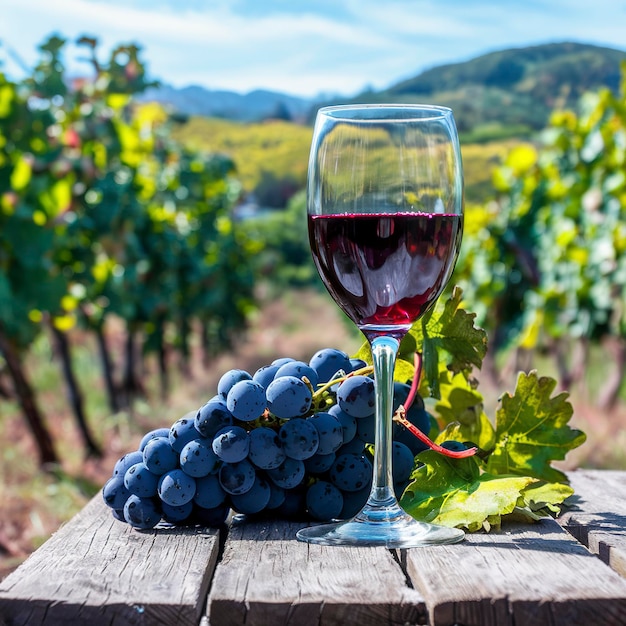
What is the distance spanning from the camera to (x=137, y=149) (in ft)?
24.3

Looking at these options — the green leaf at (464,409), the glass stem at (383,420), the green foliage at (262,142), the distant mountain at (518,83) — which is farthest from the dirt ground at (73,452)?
the green foliage at (262,142)

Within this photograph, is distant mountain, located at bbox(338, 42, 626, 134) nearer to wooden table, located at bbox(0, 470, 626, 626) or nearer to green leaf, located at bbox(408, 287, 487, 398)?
green leaf, located at bbox(408, 287, 487, 398)

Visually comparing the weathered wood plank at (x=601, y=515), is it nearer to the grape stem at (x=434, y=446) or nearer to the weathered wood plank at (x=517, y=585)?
the weathered wood plank at (x=517, y=585)

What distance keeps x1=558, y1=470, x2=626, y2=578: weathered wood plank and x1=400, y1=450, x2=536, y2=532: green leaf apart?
0.10 m

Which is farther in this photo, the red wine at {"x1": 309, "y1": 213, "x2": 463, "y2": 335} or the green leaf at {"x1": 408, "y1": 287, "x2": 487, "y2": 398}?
the green leaf at {"x1": 408, "y1": 287, "x2": 487, "y2": 398}

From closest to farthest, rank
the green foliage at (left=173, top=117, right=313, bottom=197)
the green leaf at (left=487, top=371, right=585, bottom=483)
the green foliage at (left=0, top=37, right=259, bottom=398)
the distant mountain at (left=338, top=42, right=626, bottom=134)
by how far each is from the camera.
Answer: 1. the green leaf at (left=487, top=371, right=585, bottom=483)
2. the green foliage at (left=0, top=37, right=259, bottom=398)
3. the distant mountain at (left=338, top=42, right=626, bottom=134)
4. the green foliage at (left=173, top=117, right=313, bottom=197)

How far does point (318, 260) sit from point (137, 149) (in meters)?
6.40

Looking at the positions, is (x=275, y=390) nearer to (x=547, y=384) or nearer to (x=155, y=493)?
(x=155, y=493)

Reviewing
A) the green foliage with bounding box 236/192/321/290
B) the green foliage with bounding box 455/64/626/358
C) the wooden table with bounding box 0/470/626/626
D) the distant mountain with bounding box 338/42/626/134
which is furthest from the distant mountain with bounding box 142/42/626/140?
the green foliage with bounding box 236/192/321/290

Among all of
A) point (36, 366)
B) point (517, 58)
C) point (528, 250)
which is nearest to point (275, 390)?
point (528, 250)

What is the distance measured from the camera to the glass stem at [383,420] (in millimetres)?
1226

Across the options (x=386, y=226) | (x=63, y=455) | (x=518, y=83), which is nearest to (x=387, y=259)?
(x=386, y=226)

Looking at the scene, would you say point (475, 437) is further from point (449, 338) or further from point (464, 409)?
point (449, 338)

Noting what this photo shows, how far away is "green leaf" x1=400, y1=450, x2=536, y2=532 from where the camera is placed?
4.14ft
